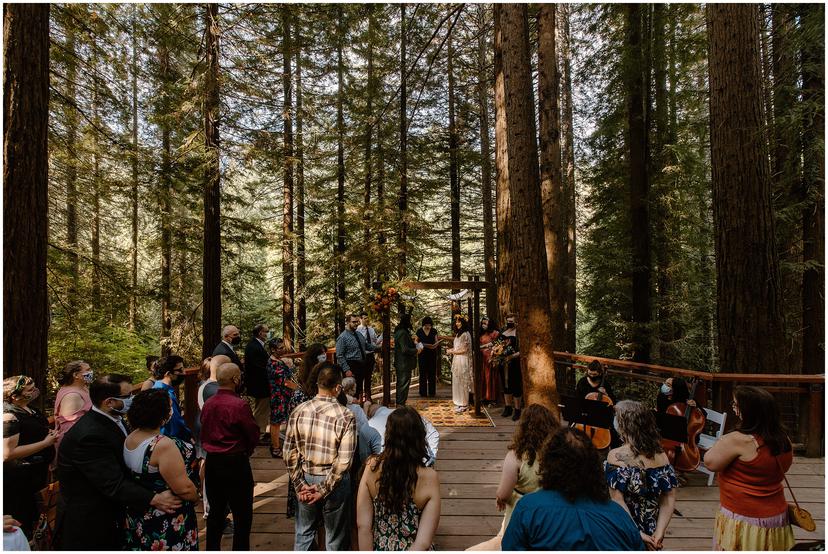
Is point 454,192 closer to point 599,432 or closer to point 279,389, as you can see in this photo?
point 279,389

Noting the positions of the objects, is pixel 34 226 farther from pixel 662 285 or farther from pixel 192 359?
pixel 662 285

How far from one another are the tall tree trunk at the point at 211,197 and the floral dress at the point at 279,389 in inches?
98.7

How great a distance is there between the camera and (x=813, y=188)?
8883 mm

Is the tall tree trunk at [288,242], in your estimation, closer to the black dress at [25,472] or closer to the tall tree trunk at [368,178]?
the tall tree trunk at [368,178]

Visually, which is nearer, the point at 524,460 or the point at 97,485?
the point at 97,485

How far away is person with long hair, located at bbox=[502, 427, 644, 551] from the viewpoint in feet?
5.63

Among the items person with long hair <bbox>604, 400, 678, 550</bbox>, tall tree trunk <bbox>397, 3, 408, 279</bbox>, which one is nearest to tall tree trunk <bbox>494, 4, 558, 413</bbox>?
person with long hair <bbox>604, 400, 678, 550</bbox>

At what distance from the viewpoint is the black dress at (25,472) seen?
2.86 metres

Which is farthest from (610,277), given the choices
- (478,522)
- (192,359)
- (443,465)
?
(192,359)

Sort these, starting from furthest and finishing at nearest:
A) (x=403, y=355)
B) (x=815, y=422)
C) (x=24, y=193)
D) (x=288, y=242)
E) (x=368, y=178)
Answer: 1. (x=368, y=178)
2. (x=288, y=242)
3. (x=403, y=355)
4. (x=815, y=422)
5. (x=24, y=193)

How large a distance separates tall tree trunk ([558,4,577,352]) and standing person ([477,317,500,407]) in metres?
4.62

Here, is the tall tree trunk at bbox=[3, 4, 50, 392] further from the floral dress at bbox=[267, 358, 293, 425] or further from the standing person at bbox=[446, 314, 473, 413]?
the standing person at bbox=[446, 314, 473, 413]

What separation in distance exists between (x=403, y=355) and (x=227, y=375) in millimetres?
5195

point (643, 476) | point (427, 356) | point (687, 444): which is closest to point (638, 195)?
point (427, 356)
